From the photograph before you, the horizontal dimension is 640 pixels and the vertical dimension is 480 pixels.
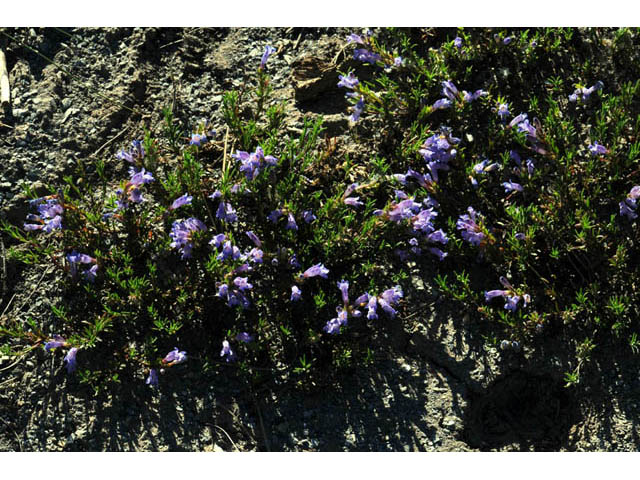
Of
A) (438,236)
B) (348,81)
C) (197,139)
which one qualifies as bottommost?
(438,236)

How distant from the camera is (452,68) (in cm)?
471

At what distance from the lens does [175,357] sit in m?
4.05

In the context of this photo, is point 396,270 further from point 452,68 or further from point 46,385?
point 46,385

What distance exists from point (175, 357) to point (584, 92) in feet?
10.7

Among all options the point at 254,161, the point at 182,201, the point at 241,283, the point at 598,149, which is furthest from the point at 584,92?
the point at 182,201

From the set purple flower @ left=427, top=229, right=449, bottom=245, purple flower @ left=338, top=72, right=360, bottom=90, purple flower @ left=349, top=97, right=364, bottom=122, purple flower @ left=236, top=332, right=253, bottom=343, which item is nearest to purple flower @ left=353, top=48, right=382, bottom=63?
purple flower @ left=338, top=72, right=360, bottom=90

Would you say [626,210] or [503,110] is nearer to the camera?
[626,210]

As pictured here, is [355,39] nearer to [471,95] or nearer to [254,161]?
[471,95]

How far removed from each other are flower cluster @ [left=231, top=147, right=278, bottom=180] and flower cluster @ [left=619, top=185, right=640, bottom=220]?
2.26m

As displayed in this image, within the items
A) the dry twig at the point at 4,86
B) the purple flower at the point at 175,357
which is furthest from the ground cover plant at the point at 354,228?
the dry twig at the point at 4,86

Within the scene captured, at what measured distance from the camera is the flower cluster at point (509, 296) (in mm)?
4090

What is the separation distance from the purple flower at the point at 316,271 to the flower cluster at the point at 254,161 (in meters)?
0.70

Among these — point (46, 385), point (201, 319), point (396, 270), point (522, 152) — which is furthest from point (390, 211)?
point (46, 385)

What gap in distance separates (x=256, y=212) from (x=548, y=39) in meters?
2.41
